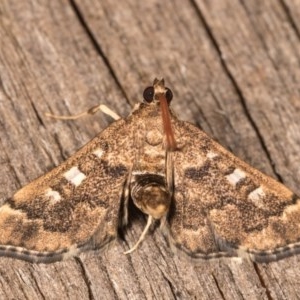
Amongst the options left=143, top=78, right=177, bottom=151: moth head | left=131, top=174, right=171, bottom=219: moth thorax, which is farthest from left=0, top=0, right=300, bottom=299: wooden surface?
left=143, top=78, right=177, bottom=151: moth head

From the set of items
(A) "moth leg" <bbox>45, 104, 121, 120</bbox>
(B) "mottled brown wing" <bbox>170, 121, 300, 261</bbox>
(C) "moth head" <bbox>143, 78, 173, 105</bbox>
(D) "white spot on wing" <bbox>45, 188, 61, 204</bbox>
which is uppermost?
(A) "moth leg" <bbox>45, 104, 121, 120</bbox>

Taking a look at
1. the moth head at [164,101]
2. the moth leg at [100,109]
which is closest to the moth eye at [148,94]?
the moth head at [164,101]

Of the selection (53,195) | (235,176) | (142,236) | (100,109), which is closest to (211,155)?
(235,176)

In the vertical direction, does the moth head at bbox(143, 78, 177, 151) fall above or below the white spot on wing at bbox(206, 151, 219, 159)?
above

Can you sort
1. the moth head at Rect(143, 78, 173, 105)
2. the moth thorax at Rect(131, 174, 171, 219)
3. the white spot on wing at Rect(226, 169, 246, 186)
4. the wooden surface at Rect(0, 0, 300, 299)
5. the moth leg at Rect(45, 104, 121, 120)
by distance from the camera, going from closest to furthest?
the moth thorax at Rect(131, 174, 171, 219), the wooden surface at Rect(0, 0, 300, 299), the white spot on wing at Rect(226, 169, 246, 186), the moth head at Rect(143, 78, 173, 105), the moth leg at Rect(45, 104, 121, 120)

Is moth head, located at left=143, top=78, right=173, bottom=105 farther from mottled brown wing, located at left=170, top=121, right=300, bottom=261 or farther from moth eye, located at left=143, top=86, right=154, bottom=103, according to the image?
mottled brown wing, located at left=170, top=121, right=300, bottom=261

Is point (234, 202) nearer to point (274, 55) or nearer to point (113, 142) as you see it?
point (113, 142)

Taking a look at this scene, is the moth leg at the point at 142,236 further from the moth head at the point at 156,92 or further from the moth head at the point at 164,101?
the moth head at the point at 156,92
